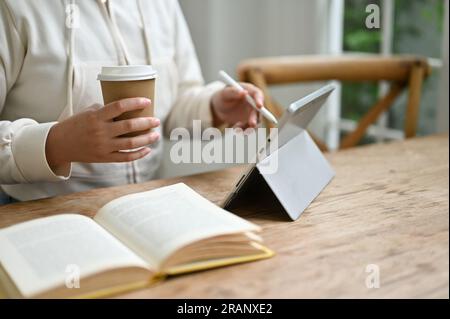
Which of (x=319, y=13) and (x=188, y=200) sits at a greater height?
(x=319, y=13)

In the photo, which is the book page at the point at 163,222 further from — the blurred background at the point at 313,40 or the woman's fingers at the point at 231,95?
the blurred background at the point at 313,40

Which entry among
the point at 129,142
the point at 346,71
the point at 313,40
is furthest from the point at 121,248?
the point at 313,40

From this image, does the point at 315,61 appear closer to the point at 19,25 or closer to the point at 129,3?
the point at 129,3

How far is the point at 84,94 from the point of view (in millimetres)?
1183

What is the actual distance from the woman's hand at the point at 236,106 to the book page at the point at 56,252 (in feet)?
1.62

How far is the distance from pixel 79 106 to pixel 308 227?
0.53 m

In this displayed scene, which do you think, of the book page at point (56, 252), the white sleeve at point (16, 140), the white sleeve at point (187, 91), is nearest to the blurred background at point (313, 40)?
the white sleeve at point (187, 91)

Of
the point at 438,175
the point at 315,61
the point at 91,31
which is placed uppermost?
the point at 91,31

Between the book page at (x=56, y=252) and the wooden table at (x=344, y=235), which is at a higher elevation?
the book page at (x=56, y=252)

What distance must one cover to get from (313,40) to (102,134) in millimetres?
1606

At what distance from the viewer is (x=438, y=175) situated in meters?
1.20

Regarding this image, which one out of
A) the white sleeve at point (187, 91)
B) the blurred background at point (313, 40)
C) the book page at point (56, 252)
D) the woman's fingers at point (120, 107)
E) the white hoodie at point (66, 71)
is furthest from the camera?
the blurred background at point (313, 40)

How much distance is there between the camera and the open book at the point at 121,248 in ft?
2.29

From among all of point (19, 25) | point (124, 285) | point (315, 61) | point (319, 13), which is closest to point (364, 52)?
point (319, 13)
